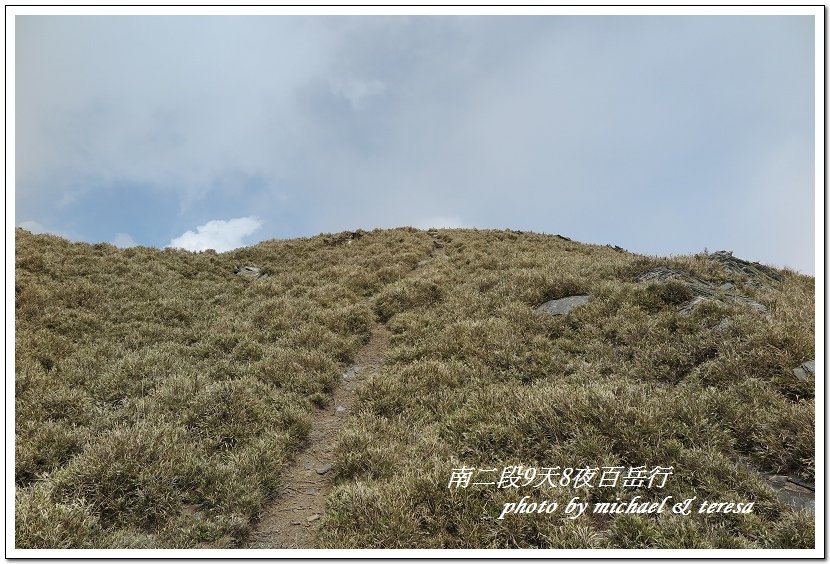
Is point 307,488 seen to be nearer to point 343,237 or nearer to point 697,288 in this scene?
point 697,288

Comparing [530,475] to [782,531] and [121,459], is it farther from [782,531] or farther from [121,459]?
[121,459]

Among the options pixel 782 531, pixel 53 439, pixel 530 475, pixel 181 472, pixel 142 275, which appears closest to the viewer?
pixel 782 531

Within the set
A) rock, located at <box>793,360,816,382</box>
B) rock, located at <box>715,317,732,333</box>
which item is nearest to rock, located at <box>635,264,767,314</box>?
rock, located at <box>715,317,732,333</box>

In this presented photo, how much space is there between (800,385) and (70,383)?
1413 cm

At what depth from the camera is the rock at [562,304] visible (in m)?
11.6

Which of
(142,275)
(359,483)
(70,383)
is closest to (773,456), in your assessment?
(359,483)

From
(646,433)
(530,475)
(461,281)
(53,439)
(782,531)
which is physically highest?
(461,281)

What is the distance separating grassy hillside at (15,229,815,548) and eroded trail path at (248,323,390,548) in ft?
0.78

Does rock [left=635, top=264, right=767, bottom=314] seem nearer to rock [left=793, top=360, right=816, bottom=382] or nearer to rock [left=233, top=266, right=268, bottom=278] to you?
rock [left=793, top=360, right=816, bottom=382]

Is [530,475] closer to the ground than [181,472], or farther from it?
farther from it

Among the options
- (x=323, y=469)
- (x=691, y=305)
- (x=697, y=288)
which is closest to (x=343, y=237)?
(x=697, y=288)

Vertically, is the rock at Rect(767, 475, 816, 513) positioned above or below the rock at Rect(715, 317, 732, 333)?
below

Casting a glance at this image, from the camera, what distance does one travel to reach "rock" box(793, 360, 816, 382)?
681cm

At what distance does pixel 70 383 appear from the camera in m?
8.68
